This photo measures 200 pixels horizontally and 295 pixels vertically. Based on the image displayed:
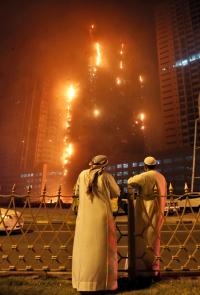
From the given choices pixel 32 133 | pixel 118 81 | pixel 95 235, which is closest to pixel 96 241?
pixel 95 235

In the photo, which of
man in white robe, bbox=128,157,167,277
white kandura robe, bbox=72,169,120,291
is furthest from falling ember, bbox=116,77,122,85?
white kandura robe, bbox=72,169,120,291

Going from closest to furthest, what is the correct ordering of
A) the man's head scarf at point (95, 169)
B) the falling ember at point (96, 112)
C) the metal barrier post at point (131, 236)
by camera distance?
the man's head scarf at point (95, 169) < the metal barrier post at point (131, 236) < the falling ember at point (96, 112)

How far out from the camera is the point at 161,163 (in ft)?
296

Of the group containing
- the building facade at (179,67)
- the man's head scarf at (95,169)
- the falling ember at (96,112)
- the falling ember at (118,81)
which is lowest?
the man's head scarf at (95,169)

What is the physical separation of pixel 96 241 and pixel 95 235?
0.08 m

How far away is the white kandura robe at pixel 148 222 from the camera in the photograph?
13.9 feet

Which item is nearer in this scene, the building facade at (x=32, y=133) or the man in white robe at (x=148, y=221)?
the man in white robe at (x=148, y=221)

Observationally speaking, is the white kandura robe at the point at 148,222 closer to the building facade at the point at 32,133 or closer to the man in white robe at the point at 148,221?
the man in white robe at the point at 148,221

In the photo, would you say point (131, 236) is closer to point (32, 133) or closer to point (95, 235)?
point (95, 235)

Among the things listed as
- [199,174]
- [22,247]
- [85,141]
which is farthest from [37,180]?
[22,247]

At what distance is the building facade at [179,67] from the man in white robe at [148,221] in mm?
103872

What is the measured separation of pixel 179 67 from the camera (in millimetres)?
108125

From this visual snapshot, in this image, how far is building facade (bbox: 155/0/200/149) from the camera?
104500 mm

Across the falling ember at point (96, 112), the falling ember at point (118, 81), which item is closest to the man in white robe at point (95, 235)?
the falling ember at point (96, 112)
